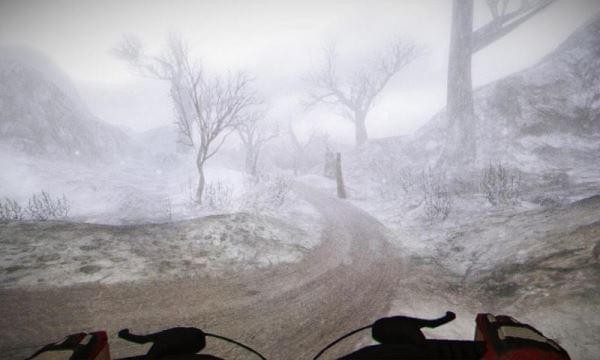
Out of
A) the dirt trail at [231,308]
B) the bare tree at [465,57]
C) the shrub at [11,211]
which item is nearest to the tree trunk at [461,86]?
the bare tree at [465,57]

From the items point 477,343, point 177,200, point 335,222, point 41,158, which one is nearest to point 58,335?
point 477,343

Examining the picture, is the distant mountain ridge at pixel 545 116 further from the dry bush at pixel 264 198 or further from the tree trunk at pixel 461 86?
the dry bush at pixel 264 198

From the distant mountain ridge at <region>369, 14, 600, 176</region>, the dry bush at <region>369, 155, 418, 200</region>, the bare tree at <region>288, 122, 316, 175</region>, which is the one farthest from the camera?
the bare tree at <region>288, 122, 316, 175</region>

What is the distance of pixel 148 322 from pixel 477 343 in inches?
202

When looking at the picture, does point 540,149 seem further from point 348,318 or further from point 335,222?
point 348,318

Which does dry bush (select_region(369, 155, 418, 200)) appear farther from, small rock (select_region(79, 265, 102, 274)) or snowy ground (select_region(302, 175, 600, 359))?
small rock (select_region(79, 265, 102, 274))

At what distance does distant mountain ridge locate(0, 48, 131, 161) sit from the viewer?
77.6 ft

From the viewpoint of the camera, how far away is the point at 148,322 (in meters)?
5.15

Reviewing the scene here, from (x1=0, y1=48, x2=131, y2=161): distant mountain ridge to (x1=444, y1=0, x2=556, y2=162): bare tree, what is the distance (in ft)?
91.2

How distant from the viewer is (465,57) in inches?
705

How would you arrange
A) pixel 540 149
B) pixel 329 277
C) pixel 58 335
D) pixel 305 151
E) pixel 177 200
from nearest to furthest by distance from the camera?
1. pixel 58 335
2. pixel 329 277
3. pixel 177 200
4. pixel 540 149
5. pixel 305 151

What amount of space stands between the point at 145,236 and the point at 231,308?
13.4 ft

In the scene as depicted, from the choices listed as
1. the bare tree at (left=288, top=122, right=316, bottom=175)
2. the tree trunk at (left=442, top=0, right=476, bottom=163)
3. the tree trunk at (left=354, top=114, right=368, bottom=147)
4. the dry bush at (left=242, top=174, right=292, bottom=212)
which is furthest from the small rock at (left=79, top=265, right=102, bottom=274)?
the bare tree at (left=288, top=122, right=316, bottom=175)

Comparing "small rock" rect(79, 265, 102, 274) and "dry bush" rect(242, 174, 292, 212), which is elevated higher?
"dry bush" rect(242, 174, 292, 212)
